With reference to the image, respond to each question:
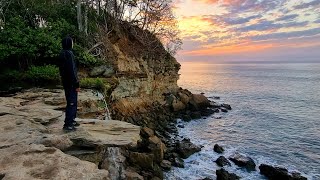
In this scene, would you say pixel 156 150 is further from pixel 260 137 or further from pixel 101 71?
pixel 260 137

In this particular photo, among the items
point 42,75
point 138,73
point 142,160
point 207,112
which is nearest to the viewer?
point 42,75

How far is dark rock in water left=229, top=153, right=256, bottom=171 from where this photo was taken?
21375 mm

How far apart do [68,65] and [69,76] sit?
1.00ft

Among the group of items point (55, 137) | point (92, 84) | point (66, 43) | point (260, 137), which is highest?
point (66, 43)

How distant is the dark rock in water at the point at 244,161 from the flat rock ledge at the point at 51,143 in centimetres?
1413

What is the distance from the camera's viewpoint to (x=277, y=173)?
19422mm

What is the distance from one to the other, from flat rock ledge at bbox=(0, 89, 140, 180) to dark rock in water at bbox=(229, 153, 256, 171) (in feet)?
46.4

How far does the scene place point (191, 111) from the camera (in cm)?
3912

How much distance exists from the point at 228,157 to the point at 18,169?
65.0 feet

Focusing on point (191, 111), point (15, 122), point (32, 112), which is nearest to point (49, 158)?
point (15, 122)

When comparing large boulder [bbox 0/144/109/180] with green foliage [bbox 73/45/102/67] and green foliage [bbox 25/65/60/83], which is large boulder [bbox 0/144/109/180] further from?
green foliage [bbox 73/45/102/67]

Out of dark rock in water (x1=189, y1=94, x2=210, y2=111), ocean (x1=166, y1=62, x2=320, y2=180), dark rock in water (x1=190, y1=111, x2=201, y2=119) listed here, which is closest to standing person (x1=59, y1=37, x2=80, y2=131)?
ocean (x1=166, y1=62, x2=320, y2=180)

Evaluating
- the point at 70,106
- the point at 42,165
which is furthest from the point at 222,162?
the point at 42,165

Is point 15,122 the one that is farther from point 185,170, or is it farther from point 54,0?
point 54,0
